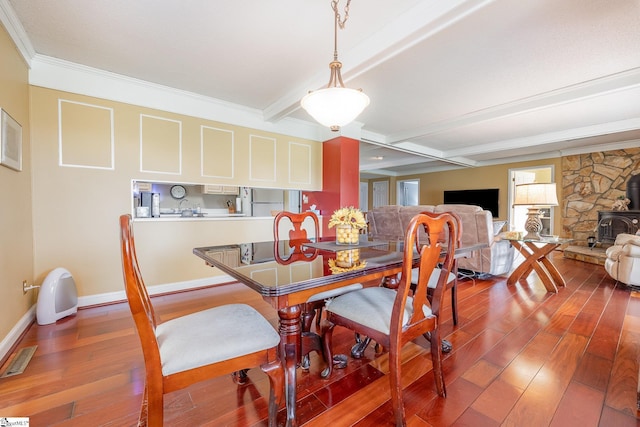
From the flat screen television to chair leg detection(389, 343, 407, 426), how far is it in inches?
284

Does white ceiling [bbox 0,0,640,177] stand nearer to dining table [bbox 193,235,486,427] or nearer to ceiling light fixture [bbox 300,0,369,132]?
ceiling light fixture [bbox 300,0,369,132]

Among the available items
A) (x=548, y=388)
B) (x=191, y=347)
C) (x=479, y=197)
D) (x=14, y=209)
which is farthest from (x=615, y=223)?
(x=14, y=209)

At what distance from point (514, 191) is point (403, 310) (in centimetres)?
687

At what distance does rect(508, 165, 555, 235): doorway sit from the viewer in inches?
250

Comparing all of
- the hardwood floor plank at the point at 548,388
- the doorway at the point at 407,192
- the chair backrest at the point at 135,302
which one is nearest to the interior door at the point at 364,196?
the doorway at the point at 407,192

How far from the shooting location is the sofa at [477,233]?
3.45 metres

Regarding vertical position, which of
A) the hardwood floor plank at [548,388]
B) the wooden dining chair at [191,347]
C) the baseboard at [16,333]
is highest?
the wooden dining chair at [191,347]

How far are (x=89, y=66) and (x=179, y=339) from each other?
3053 mm

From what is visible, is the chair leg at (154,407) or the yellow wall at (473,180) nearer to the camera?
the chair leg at (154,407)

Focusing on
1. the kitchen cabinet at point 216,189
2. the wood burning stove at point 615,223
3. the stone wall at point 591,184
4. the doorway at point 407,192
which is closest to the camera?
the kitchen cabinet at point 216,189

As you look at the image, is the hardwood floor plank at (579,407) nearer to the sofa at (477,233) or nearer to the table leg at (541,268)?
the sofa at (477,233)

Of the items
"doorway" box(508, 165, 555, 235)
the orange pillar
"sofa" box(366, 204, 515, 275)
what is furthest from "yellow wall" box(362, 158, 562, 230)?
the orange pillar

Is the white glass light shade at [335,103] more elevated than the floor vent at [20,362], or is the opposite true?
the white glass light shade at [335,103]

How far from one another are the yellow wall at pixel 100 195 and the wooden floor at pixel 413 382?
647mm
